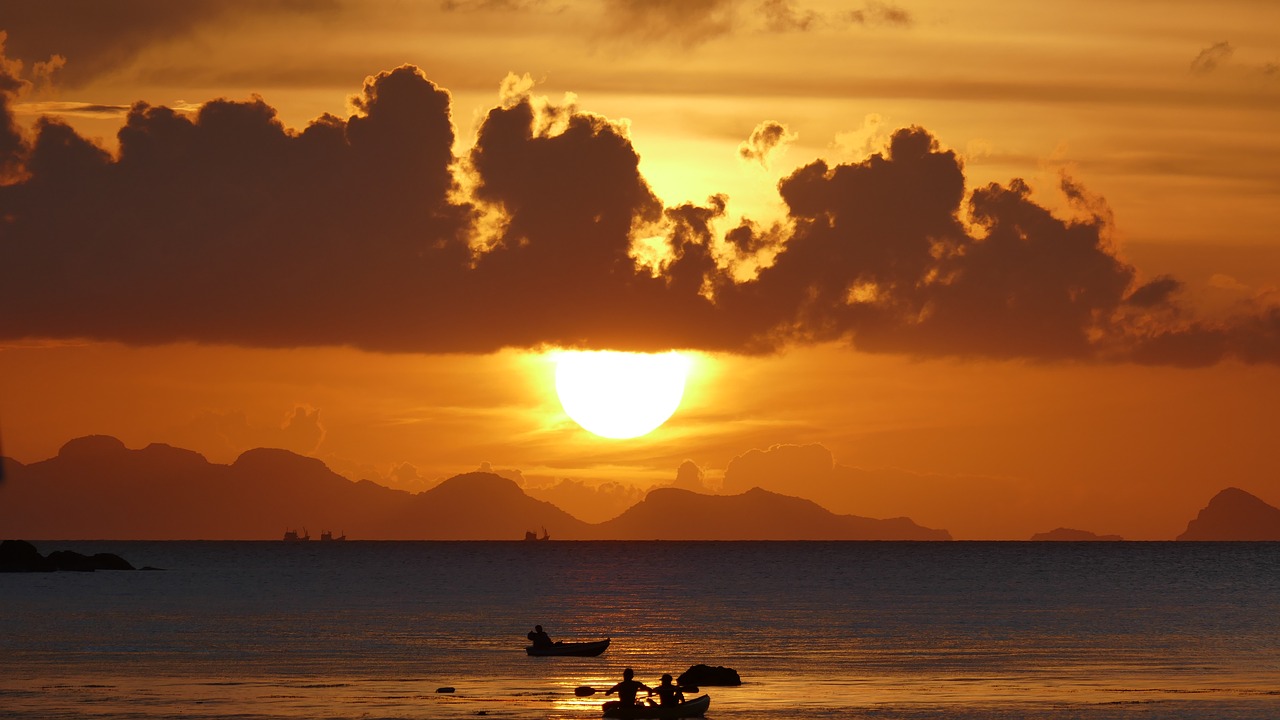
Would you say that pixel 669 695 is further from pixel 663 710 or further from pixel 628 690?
pixel 628 690

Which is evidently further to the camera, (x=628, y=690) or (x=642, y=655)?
(x=642, y=655)

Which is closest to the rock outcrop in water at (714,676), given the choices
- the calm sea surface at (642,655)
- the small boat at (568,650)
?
the calm sea surface at (642,655)

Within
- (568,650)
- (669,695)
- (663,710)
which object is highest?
(568,650)

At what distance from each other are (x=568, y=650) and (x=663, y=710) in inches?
1085

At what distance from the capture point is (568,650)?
94.8 metres

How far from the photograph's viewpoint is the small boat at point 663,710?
67750mm

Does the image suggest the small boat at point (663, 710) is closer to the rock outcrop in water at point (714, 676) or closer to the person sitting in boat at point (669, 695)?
the person sitting in boat at point (669, 695)

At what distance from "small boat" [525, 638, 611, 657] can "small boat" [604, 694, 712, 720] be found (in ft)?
80.0

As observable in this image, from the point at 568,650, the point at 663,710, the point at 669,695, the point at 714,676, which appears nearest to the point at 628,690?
the point at 669,695

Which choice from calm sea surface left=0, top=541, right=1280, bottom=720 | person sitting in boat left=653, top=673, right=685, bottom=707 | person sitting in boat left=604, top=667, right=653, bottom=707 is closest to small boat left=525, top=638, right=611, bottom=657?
calm sea surface left=0, top=541, right=1280, bottom=720

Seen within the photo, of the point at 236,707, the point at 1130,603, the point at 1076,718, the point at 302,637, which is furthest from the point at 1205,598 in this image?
the point at 236,707

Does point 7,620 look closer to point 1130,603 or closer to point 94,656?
point 94,656

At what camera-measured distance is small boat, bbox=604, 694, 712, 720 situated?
67.8m

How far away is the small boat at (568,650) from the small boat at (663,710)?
80.0ft
